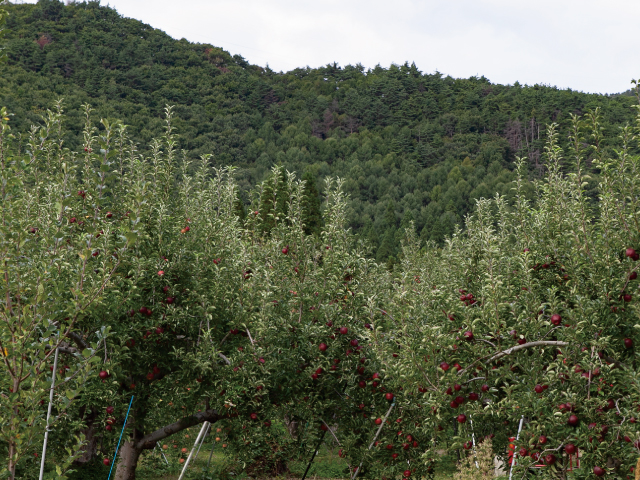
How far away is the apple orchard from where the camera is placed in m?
4.05

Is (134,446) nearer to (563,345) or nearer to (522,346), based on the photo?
(522,346)

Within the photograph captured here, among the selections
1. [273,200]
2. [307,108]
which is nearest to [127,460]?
[273,200]

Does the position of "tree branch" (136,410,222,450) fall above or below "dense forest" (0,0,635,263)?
below

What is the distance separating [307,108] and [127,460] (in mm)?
115944

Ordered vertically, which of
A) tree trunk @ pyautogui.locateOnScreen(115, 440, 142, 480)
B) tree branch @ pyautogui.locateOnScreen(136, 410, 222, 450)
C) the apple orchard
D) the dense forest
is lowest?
tree trunk @ pyautogui.locateOnScreen(115, 440, 142, 480)

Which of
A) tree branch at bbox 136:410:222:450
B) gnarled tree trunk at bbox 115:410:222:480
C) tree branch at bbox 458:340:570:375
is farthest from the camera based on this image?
gnarled tree trunk at bbox 115:410:222:480

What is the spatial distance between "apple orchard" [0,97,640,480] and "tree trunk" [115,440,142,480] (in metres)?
0.03

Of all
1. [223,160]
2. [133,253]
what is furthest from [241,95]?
[133,253]

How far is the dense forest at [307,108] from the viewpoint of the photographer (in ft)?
254

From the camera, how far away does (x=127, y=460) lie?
769cm

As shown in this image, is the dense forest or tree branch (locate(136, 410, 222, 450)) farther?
the dense forest

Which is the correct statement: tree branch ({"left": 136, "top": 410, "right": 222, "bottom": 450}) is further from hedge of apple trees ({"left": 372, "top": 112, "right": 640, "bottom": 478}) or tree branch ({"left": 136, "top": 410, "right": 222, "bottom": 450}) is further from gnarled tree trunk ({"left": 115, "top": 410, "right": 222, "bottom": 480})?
hedge of apple trees ({"left": 372, "top": 112, "right": 640, "bottom": 478})

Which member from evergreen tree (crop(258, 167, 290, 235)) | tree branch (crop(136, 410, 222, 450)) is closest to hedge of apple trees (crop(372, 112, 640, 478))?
tree branch (crop(136, 410, 222, 450))

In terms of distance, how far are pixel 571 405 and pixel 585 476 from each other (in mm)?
532
